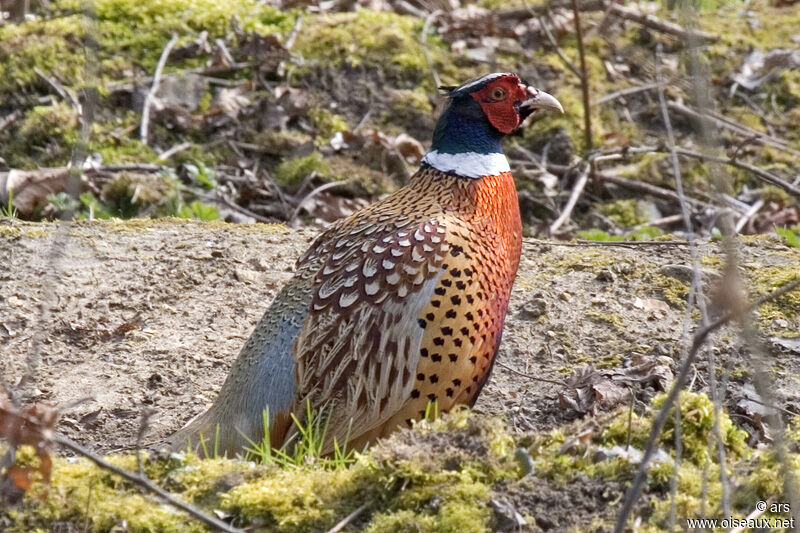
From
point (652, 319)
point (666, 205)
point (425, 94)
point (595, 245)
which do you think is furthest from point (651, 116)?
point (652, 319)

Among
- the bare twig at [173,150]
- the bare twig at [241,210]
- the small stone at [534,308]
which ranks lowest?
the bare twig at [241,210]

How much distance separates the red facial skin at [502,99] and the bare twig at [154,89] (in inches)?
143

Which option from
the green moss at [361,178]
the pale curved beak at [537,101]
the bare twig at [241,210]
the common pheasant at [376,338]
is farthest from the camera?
the green moss at [361,178]

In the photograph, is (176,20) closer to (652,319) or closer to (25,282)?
(25,282)

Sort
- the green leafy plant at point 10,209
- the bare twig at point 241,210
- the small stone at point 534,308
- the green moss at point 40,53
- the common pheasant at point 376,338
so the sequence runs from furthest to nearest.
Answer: the green moss at point 40,53 < the bare twig at point 241,210 < the green leafy plant at point 10,209 < the small stone at point 534,308 < the common pheasant at point 376,338

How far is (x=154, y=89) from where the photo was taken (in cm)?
795

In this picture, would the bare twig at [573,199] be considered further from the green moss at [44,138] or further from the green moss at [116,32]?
the green moss at [44,138]

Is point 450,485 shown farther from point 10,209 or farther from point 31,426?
point 10,209

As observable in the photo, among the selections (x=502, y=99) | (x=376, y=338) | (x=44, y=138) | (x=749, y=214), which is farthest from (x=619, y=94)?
(x=376, y=338)

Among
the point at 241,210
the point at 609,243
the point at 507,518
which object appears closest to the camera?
the point at 507,518

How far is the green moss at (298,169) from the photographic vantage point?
24.5 ft

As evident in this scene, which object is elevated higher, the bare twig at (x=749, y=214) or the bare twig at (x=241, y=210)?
the bare twig at (x=749, y=214)

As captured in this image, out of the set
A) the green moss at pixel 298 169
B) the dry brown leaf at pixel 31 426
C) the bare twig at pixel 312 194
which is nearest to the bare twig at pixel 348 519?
the dry brown leaf at pixel 31 426

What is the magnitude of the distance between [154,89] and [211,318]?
3134 mm
